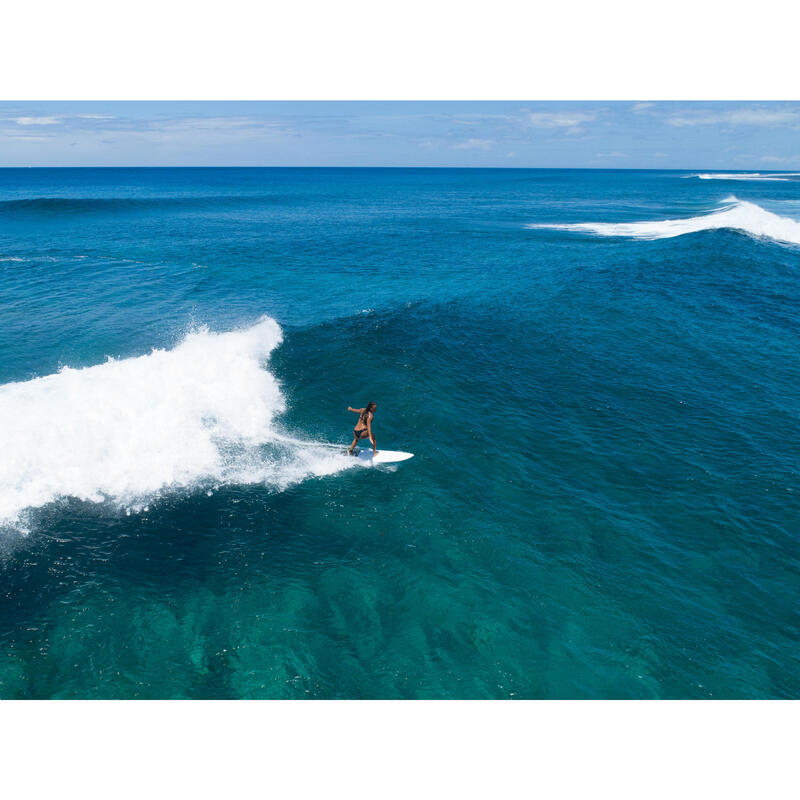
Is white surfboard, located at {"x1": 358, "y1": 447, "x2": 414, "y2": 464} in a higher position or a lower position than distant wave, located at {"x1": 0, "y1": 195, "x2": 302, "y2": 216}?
lower

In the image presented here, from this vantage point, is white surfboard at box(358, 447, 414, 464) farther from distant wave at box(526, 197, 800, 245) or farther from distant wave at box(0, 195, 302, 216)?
distant wave at box(0, 195, 302, 216)

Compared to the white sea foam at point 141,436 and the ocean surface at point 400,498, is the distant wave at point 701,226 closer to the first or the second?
the ocean surface at point 400,498

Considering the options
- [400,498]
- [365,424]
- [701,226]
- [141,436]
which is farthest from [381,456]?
[701,226]

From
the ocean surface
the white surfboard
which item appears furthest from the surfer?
the ocean surface

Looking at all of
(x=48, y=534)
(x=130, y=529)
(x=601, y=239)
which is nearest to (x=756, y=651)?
(x=130, y=529)

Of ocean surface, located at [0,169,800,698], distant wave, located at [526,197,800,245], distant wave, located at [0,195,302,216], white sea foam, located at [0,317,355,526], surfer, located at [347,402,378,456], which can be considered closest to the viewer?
ocean surface, located at [0,169,800,698]

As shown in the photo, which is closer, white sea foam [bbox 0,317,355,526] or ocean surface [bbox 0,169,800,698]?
ocean surface [bbox 0,169,800,698]

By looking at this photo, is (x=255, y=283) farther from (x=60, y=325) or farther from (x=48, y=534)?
(x=48, y=534)
